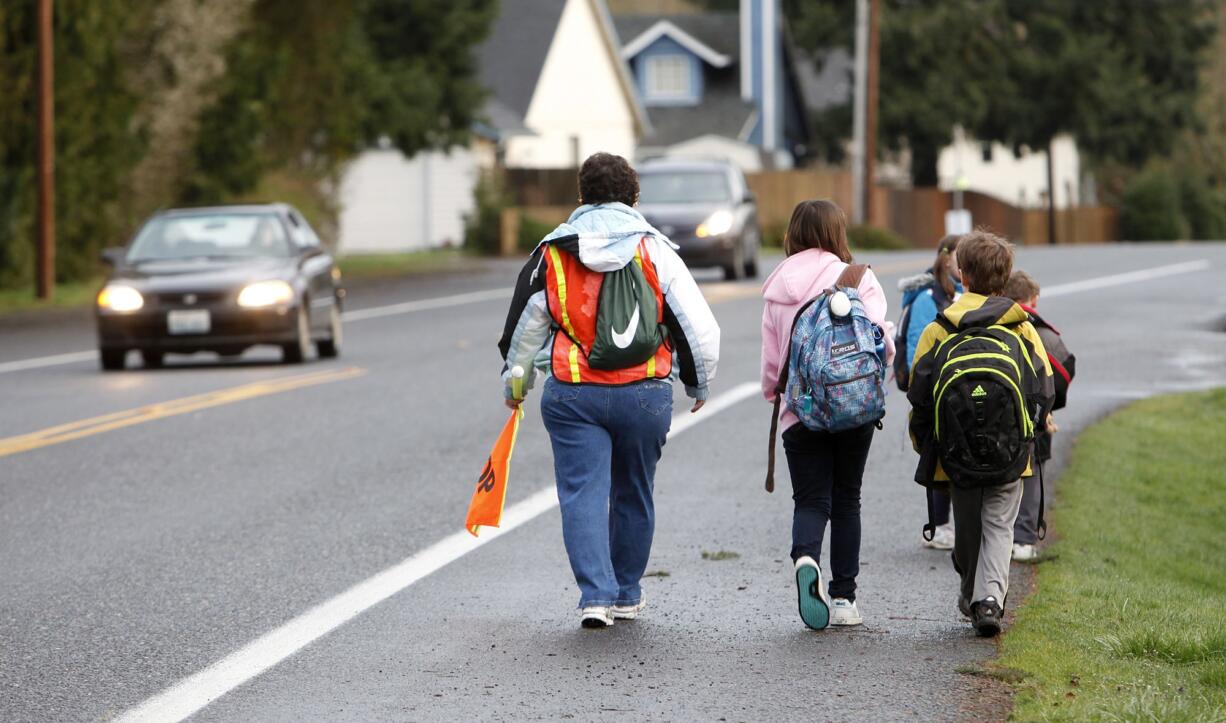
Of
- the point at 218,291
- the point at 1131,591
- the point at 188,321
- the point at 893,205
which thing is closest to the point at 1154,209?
the point at 893,205

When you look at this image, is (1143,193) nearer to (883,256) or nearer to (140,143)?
(883,256)

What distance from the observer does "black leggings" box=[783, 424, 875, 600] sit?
727 centimetres

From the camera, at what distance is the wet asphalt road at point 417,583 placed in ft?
21.0

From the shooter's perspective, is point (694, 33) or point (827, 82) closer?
point (694, 33)

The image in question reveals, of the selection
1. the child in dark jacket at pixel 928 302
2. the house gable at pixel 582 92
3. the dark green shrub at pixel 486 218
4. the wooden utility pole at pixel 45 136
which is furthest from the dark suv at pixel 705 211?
the house gable at pixel 582 92

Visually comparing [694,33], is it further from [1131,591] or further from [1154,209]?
[1131,591]

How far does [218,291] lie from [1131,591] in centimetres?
1179

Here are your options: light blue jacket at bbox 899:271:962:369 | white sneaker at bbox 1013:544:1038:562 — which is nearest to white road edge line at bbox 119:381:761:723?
light blue jacket at bbox 899:271:962:369

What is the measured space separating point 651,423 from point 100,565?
2.95 meters

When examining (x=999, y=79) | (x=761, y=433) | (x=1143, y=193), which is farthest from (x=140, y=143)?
(x=1143, y=193)

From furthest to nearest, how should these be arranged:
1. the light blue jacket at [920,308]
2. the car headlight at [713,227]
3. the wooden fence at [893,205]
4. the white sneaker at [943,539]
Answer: the wooden fence at [893,205]
the car headlight at [713,227]
the white sneaker at [943,539]
the light blue jacket at [920,308]

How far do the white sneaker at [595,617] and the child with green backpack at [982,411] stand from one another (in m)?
1.20

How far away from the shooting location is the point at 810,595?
282 inches

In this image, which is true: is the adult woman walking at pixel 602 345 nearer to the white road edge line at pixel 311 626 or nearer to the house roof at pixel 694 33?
the white road edge line at pixel 311 626
